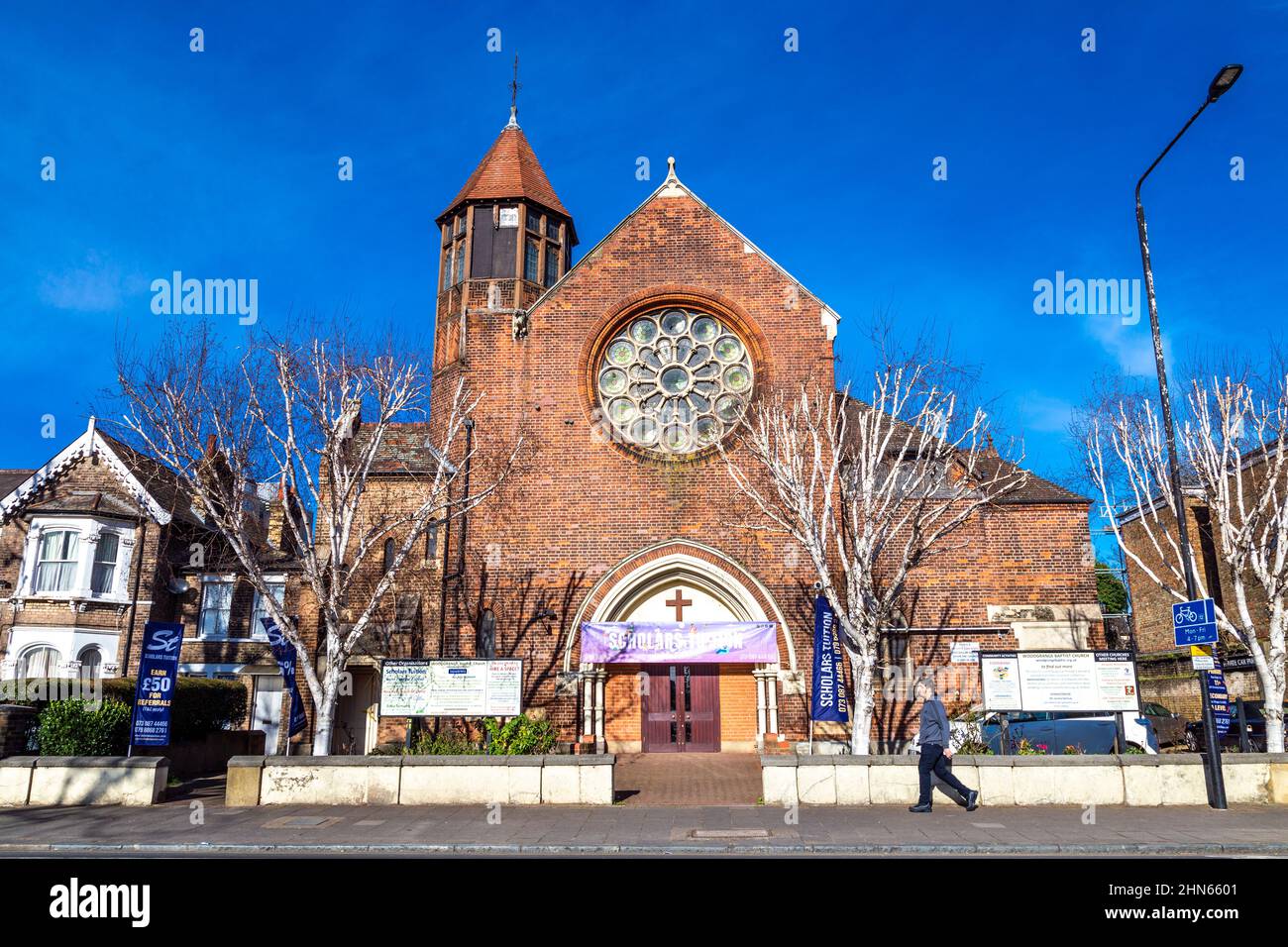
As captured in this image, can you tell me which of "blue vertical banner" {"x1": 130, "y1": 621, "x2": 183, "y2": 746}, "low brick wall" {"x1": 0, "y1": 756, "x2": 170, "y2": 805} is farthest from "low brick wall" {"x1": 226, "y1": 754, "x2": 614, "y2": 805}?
"blue vertical banner" {"x1": 130, "y1": 621, "x2": 183, "y2": 746}

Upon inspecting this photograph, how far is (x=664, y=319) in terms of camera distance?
2194cm

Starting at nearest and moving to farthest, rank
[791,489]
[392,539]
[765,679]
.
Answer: [791,489], [765,679], [392,539]

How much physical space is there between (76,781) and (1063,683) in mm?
15445

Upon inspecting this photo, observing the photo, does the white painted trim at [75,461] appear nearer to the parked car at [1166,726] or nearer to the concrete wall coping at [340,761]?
the concrete wall coping at [340,761]

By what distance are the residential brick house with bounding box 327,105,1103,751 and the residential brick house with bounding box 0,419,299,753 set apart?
27.9ft

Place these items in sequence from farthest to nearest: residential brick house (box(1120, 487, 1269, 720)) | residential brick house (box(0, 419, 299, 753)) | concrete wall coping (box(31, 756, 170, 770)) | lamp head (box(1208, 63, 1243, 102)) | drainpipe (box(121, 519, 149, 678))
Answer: residential brick house (box(1120, 487, 1269, 720)), drainpipe (box(121, 519, 149, 678)), residential brick house (box(0, 419, 299, 753)), concrete wall coping (box(31, 756, 170, 770)), lamp head (box(1208, 63, 1243, 102))

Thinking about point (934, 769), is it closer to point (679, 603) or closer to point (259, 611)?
point (679, 603)

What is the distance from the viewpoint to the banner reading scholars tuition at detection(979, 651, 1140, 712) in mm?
14195

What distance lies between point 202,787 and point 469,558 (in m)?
6.72

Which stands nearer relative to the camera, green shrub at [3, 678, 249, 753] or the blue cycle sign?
the blue cycle sign

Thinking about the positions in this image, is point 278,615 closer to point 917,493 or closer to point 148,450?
point 148,450

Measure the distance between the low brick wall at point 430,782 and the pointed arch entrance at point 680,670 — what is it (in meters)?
5.38

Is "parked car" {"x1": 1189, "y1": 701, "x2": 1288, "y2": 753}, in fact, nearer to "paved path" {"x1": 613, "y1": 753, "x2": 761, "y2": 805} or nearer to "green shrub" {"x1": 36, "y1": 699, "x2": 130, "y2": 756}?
"paved path" {"x1": 613, "y1": 753, "x2": 761, "y2": 805}
